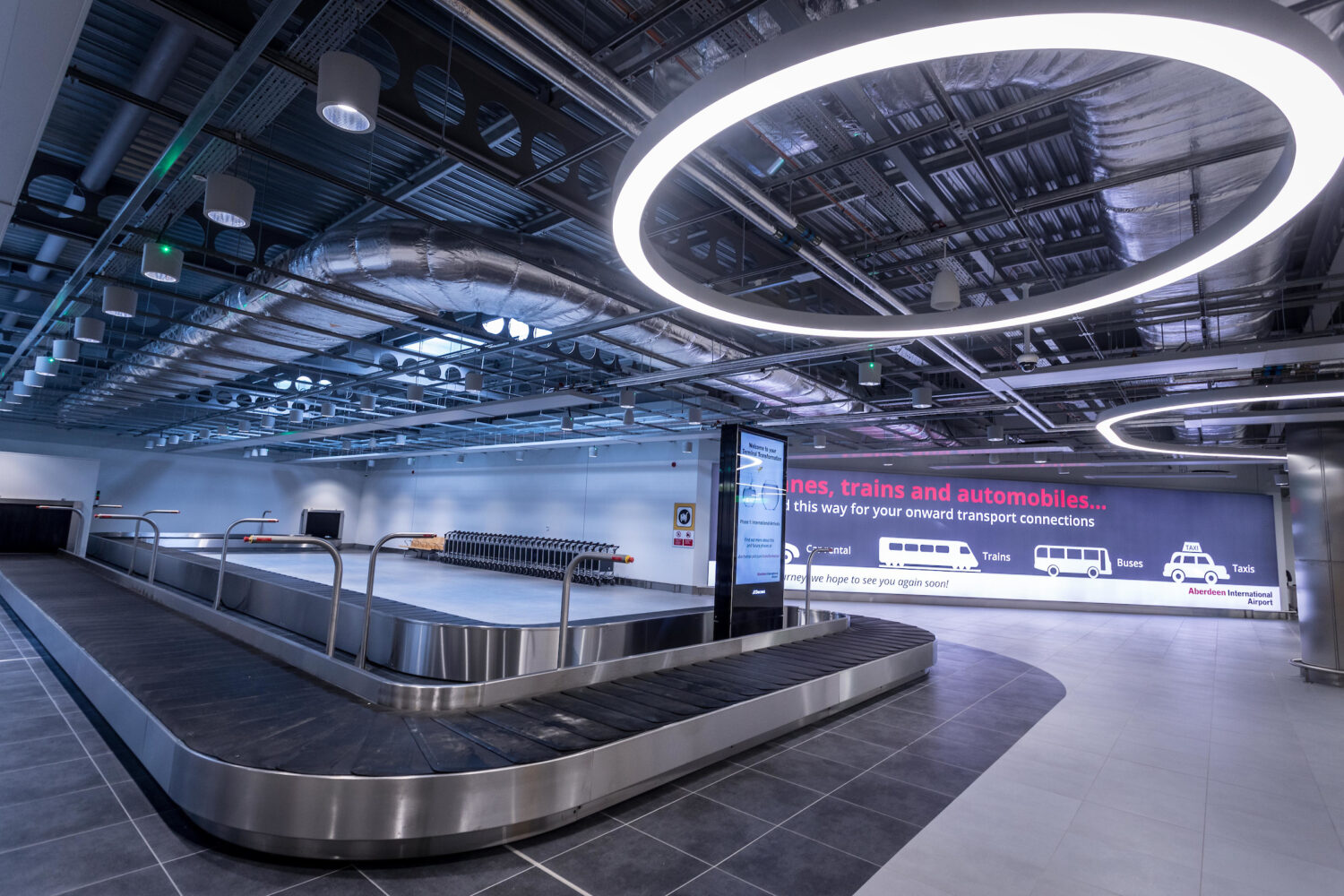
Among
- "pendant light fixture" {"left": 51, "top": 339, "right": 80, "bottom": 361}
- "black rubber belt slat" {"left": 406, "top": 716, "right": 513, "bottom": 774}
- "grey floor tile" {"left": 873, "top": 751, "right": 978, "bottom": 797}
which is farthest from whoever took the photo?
"pendant light fixture" {"left": 51, "top": 339, "right": 80, "bottom": 361}

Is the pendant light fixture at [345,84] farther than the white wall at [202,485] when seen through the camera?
No

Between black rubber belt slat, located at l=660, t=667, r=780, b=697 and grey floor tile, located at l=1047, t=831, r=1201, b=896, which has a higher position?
black rubber belt slat, located at l=660, t=667, r=780, b=697

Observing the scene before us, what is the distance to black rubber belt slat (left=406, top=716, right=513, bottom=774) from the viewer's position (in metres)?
2.83

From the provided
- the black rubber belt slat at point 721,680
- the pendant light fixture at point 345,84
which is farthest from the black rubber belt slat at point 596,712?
A: the pendant light fixture at point 345,84

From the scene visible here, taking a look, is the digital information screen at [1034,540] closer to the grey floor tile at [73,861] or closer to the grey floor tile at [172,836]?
the grey floor tile at [172,836]

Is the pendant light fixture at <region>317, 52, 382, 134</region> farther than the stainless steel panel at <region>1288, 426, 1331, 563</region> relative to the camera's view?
No

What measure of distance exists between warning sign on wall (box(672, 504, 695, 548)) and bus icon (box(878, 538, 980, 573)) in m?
5.16

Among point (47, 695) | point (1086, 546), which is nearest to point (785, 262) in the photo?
point (47, 695)

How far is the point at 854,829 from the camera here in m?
3.15

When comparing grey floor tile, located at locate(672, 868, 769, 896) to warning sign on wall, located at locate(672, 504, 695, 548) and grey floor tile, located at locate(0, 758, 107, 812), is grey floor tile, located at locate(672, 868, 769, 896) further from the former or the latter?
warning sign on wall, located at locate(672, 504, 695, 548)

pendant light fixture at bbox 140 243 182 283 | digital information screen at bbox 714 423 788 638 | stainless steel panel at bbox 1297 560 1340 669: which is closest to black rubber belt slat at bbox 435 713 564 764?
digital information screen at bbox 714 423 788 638

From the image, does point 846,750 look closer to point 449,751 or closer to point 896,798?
point 896,798

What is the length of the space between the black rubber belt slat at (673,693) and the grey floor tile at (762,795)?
1.45 ft

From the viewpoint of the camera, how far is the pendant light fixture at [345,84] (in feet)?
9.16
